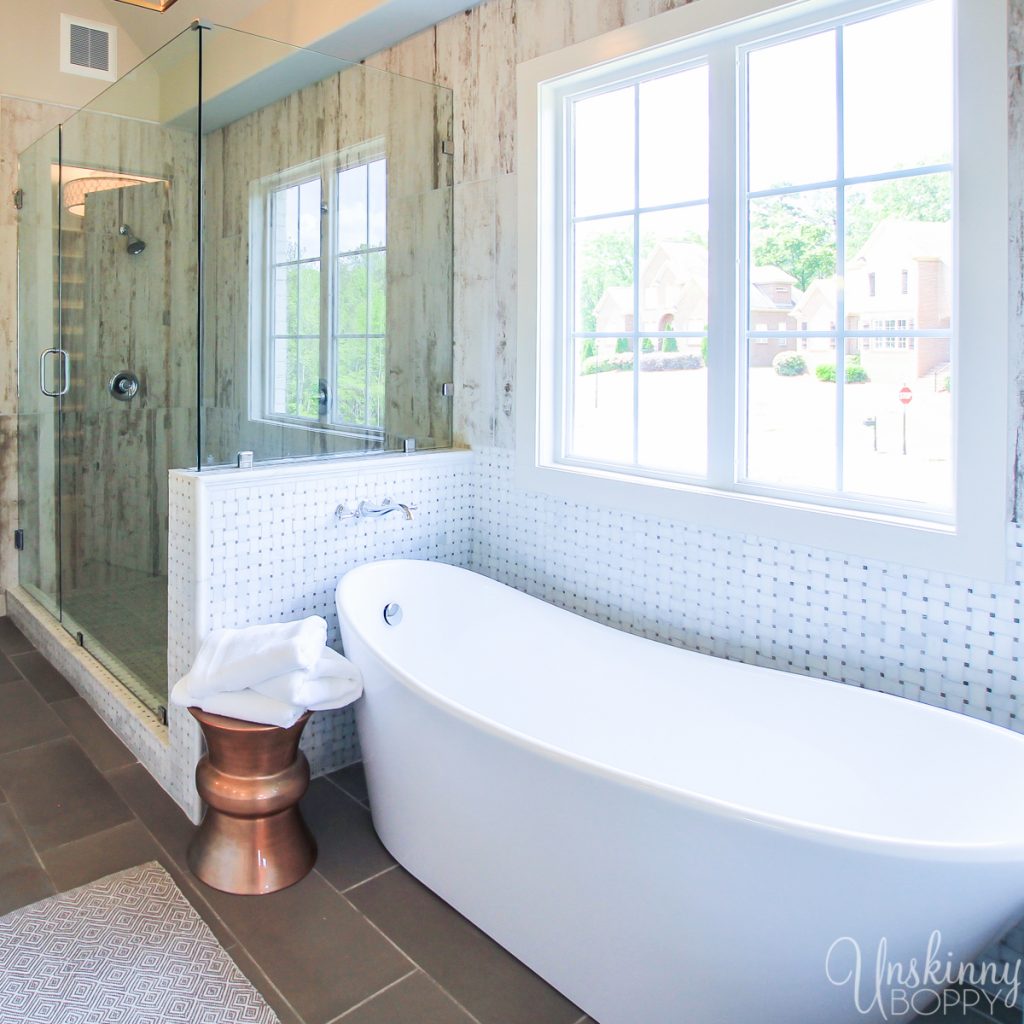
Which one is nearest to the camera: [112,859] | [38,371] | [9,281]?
[112,859]

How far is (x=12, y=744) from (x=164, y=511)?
1021 mm

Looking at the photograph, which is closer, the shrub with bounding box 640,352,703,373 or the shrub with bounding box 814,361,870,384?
the shrub with bounding box 814,361,870,384

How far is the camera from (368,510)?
278cm

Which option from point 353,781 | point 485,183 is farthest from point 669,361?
point 353,781

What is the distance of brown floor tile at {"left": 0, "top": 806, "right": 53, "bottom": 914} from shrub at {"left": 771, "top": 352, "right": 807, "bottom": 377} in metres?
2.27

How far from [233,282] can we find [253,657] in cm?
114

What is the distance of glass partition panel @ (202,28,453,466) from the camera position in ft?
8.26

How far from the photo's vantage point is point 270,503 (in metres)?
2.53

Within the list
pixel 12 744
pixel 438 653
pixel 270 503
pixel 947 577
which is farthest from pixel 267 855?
pixel 947 577

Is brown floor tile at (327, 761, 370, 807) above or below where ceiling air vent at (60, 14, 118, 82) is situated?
below

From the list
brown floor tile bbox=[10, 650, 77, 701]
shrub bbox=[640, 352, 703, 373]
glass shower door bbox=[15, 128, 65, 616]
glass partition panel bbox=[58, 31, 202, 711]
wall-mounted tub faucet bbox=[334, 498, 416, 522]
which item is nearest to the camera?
shrub bbox=[640, 352, 703, 373]

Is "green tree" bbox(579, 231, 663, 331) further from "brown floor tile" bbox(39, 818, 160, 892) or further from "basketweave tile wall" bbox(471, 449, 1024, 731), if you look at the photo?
"brown floor tile" bbox(39, 818, 160, 892)

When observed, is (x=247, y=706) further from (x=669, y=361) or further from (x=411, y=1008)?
(x=669, y=361)

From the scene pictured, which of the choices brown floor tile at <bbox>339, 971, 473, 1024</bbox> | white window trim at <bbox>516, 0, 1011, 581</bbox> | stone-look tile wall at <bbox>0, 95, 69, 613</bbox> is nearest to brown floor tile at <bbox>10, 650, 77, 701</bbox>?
stone-look tile wall at <bbox>0, 95, 69, 613</bbox>
